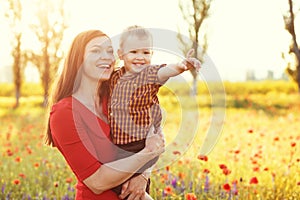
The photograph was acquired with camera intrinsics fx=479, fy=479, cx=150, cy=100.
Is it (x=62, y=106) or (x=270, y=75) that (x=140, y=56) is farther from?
(x=270, y=75)

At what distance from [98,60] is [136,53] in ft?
0.76

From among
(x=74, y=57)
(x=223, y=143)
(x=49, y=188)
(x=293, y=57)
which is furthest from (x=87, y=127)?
(x=293, y=57)

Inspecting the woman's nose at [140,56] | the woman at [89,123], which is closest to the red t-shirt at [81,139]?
the woman at [89,123]

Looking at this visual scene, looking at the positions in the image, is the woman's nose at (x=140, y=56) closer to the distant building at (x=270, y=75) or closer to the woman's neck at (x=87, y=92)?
the woman's neck at (x=87, y=92)

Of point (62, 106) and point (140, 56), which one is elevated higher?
point (140, 56)

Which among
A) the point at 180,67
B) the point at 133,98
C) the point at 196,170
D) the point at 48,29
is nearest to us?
the point at 180,67

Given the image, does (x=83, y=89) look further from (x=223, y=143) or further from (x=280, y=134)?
(x=280, y=134)

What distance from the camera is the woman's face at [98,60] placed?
2.64 m

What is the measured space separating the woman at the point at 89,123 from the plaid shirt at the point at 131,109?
2.2 inches

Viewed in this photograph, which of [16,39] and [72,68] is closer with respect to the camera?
[72,68]

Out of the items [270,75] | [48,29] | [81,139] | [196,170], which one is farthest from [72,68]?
[270,75]

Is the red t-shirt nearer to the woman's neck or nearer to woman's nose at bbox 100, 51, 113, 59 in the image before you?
the woman's neck

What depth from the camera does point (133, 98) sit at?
270cm

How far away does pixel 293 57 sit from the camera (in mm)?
14938
